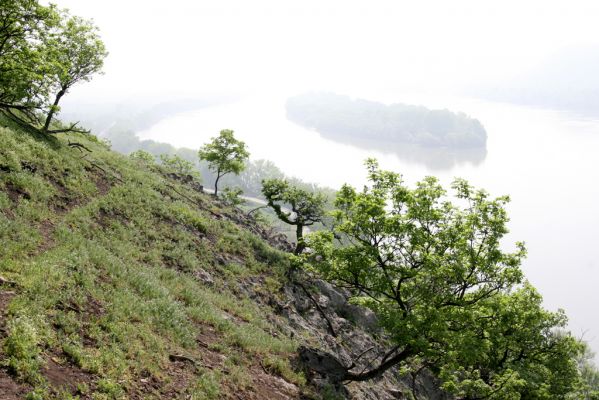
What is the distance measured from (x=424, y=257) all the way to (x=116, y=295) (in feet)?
44.7

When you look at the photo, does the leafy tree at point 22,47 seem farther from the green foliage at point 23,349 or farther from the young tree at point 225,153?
the young tree at point 225,153

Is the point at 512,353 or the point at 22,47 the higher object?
the point at 22,47

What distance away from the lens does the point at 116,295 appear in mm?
15828

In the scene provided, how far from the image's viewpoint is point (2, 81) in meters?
25.8

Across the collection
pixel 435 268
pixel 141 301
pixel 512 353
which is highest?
pixel 435 268

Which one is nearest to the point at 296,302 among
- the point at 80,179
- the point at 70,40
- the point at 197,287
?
the point at 197,287

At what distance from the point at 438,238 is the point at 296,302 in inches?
600

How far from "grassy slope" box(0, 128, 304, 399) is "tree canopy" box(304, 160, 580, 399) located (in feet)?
19.0

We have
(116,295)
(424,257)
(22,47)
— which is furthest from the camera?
(22,47)

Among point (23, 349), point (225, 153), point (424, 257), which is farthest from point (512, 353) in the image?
point (225, 153)

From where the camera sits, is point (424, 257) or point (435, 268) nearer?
point (435, 268)

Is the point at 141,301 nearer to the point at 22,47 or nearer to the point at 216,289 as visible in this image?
the point at 216,289

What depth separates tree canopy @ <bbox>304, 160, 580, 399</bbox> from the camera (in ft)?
64.5

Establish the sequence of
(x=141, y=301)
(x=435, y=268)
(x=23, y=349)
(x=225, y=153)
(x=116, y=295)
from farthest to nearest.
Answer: (x=225, y=153) → (x=435, y=268) → (x=141, y=301) → (x=116, y=295) → (x=23, y=349)
